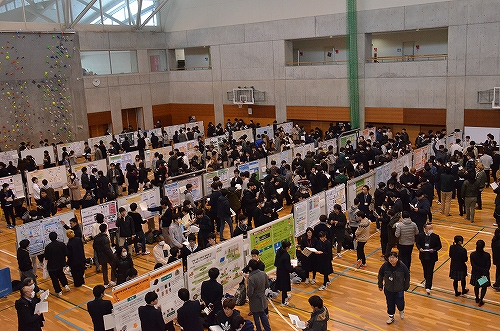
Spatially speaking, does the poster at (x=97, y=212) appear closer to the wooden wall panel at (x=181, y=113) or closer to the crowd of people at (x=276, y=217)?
the crowd of people at (x=276, y=217)

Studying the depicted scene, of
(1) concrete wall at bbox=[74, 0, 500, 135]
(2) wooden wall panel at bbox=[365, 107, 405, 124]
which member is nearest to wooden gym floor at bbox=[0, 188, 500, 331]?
(1) concrete wall at bbox=[74, 0, 500, 135]

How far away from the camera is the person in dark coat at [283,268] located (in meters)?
10.2

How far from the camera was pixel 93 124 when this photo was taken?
3316 centimetres

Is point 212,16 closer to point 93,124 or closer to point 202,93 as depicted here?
point 202,93

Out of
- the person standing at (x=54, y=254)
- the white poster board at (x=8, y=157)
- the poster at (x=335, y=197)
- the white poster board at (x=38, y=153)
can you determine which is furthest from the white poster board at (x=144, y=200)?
the white poster board at (x=38, y=153)

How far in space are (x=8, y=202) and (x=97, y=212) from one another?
5.68 metres

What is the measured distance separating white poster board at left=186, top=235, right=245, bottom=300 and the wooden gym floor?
31.0 inches

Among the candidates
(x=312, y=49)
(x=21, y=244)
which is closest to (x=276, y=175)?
(x=21, y=244)

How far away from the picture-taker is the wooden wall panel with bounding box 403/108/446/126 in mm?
25869

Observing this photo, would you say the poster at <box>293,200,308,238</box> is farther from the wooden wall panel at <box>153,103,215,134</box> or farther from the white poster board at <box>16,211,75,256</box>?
the wooden wall panel at <box>153,103,215,134</box>

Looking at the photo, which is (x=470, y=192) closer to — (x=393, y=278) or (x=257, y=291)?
(x=393, y=278)

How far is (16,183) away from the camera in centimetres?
1797

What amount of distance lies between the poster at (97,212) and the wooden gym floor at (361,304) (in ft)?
3.69

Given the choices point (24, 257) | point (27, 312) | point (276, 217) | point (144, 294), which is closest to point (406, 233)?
point (276, 217)
